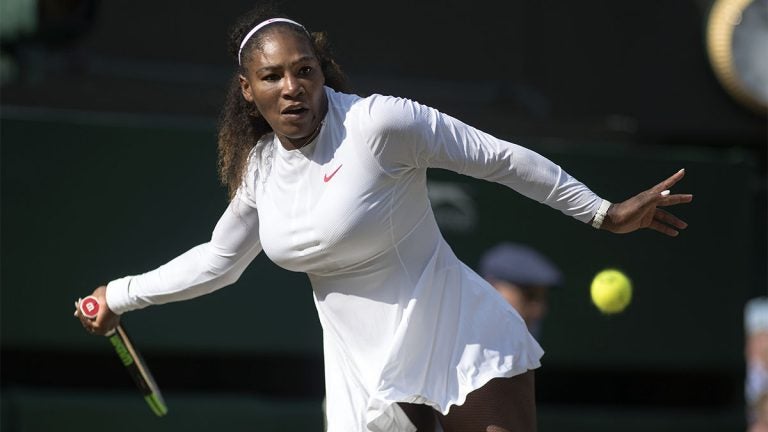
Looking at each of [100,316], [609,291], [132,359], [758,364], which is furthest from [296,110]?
[758,364]

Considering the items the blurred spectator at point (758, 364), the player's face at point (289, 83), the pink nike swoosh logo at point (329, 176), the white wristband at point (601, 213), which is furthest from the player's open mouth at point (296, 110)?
the blurred spectator at point (758, 364)

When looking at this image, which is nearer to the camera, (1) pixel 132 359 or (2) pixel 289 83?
(2) pixel 289 83

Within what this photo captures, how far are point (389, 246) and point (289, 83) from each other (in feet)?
1.57

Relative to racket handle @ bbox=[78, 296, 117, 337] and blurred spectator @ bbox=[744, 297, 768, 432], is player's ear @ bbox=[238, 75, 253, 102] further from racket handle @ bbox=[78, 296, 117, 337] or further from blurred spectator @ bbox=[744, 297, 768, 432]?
blurred spectator @ bbox=[744, 297, 768, 432]

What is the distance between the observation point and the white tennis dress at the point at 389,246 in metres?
3.37

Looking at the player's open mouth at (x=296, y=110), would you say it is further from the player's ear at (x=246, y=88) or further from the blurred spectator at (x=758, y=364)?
the blurred spectator at (x=758, y=364)

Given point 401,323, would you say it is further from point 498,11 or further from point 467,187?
point 498,11

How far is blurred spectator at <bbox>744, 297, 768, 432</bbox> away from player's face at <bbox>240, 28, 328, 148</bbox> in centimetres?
611

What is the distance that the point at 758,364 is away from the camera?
33.3 ft

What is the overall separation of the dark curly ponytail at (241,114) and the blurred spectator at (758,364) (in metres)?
5.91

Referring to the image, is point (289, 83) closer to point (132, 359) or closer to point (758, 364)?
point (132, 359)

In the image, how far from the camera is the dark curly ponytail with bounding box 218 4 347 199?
361cm

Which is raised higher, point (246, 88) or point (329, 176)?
point (246, 88)

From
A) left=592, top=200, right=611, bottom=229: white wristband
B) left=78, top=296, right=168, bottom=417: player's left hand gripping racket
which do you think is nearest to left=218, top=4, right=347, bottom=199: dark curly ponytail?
left=78, top=296, right=168, bottom=417: player's left hand gripping racket
